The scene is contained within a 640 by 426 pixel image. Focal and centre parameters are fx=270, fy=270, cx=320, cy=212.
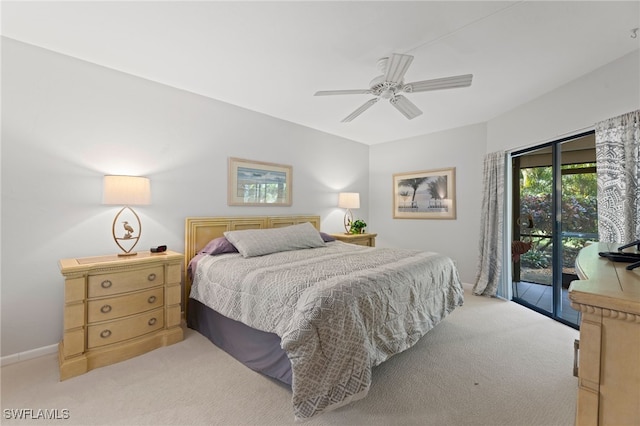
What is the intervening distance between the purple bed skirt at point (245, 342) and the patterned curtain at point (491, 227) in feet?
10.8

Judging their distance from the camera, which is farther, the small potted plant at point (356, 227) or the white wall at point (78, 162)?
the small potted plant at point (356, 227)

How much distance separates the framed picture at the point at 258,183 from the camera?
350 cm

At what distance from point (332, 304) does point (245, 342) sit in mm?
1006

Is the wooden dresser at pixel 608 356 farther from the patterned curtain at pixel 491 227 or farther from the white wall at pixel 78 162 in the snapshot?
the patterned curtain at pixel 491 227

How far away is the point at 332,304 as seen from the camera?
162 centimetres

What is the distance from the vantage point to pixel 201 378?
201 cm

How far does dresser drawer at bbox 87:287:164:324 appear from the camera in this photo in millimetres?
2131

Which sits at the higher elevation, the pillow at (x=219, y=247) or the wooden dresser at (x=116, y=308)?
the pillow at (x=219, y=247)

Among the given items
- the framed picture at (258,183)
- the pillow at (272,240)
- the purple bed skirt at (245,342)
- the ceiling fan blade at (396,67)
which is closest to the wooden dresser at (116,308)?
the purple bed skirt at (245,342)

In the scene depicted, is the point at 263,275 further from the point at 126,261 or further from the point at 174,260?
the point at 126,261

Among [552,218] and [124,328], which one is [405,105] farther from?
[124,328]

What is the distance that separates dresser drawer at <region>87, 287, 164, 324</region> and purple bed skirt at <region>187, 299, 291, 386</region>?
460mm

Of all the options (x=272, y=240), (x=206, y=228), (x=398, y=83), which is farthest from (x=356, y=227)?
(x=398, y=83)

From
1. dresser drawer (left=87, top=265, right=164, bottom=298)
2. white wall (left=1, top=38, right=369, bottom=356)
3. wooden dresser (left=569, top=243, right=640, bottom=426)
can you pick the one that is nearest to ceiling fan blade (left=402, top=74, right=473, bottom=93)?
wooden dresser (left=569, top=243, right=640, bottom=426)
